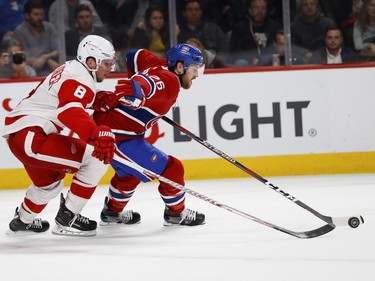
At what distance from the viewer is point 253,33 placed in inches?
278

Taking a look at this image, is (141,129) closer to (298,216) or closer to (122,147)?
(122,147)

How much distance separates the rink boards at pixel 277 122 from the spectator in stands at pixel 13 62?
62 centimetres

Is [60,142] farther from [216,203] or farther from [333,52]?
[333,52]

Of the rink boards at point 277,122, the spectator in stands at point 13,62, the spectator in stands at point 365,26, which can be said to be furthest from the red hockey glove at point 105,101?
the spectator in stands at point 365,26

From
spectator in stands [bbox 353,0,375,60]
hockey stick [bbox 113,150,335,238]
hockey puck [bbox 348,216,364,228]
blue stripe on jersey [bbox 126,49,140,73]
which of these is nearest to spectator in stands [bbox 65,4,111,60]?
blue stripe on jersey [bbox 126,49,140,73]

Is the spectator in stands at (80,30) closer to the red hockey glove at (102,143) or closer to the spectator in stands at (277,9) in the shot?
the spectator in stands at (277,9)

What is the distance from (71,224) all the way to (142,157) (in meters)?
0.50

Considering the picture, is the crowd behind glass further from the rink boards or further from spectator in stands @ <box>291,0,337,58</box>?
the rink boards

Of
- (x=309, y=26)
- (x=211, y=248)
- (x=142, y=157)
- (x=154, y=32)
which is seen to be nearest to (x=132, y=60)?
(x=142, y=157)

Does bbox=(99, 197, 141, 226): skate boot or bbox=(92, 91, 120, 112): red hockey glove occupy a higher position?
bbox=(92, 91, 120, 112): red hockey glove

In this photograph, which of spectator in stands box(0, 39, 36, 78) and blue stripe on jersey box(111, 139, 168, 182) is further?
spectator in stands box(0, 39, 36, 78)

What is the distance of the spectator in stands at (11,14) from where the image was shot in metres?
6.93

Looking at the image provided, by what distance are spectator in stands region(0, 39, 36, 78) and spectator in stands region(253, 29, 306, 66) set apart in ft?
5.63

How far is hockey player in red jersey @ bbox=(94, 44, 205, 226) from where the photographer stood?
4.69 m
